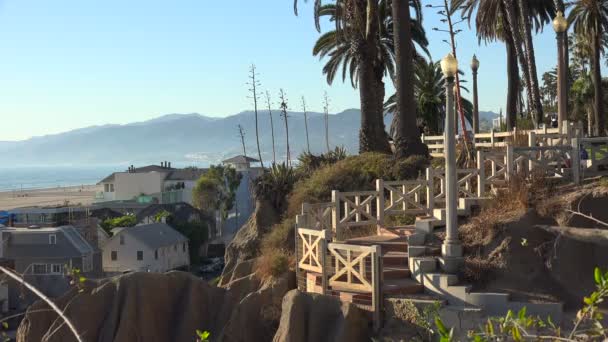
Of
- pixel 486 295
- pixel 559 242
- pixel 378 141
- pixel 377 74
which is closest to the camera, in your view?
pixel 486 295

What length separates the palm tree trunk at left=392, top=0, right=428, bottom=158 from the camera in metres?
27.5

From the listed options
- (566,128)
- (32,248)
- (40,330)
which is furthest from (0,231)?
(566,128)

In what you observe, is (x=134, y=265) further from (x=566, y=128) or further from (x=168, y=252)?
(x=566, y=128)

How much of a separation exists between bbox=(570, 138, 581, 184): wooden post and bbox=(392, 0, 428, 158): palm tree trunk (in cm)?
833

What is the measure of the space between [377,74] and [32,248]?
3595 centimetres

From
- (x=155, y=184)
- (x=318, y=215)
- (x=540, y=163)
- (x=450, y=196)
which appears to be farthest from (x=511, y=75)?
(x=155, y=184)

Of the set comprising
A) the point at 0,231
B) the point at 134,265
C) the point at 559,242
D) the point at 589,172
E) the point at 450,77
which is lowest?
the point at 134,265

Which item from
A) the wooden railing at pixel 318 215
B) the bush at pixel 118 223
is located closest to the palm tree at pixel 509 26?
the wooden railing at pixel 318 215

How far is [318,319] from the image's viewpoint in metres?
16.0

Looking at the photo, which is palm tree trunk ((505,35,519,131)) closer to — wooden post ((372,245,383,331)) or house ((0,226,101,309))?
wooden post ((372,245,383,331))

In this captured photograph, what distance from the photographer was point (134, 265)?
64062 millimetres

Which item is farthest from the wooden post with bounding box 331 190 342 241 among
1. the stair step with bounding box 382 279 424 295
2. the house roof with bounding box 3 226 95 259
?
the house roof with bounding box 3 226 95 259

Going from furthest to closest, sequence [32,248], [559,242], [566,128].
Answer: [32,248] → [566,128] → [559,242]

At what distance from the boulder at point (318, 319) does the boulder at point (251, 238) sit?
7.89m
